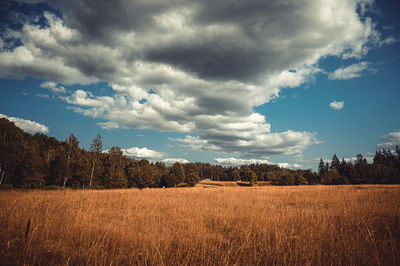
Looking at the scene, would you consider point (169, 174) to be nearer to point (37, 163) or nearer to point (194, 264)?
point (37, 163)

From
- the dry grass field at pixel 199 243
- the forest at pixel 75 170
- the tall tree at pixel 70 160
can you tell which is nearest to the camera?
the dry grass field at pixel 199 243

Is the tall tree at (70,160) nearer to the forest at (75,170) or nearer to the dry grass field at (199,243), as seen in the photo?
the forest at (75,170)

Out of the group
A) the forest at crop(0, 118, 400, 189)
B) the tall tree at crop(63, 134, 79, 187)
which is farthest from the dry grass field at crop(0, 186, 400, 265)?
the tall tree at crop(63, 134, 79, 187)

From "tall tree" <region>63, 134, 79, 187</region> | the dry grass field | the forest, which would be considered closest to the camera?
the dry grass field

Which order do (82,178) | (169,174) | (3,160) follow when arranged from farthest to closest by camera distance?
(169,174) → (82,178) → (3,160)

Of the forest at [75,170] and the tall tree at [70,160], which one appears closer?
the forest at [75,170]

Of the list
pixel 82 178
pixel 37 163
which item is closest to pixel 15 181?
pixel 37 163

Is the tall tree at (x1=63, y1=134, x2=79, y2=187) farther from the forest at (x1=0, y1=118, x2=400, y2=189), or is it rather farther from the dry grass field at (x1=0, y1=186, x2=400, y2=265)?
the dry grass field at (x1=0, y1=186, x2=400, y2=265)

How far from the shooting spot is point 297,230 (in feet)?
16.9

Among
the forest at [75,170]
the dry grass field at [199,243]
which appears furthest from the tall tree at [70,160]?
the dry grass field at [199,243]

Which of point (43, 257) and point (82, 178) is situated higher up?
point (43, 257)

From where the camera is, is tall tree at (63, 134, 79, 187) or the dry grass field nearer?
the dry grass field

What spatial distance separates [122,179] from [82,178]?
9.36 metres

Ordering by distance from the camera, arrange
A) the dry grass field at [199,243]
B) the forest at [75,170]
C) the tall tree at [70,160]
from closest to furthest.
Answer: the dry grass field at [199,243]
the forest at [75,170]
the tall tree at [70,160]
